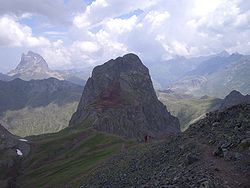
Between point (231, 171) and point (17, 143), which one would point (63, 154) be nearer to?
point (17, 143)

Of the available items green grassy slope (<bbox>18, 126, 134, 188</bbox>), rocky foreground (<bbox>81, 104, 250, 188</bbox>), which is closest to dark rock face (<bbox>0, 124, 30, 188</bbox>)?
green grassy slope (<bbox>18, 126, 134, 188</bbox>)

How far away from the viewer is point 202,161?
35062 millimetres

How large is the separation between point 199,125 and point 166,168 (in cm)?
1153

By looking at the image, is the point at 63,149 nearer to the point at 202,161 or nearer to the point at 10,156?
the point at 10,156

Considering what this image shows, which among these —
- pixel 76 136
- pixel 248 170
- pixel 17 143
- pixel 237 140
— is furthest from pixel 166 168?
pixel 17 143

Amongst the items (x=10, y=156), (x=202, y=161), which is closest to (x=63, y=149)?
(x=10, y=156)

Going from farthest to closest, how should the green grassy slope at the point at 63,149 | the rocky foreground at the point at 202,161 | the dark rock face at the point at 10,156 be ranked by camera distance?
1. the dark rock face at the point at 10,156
2. the green grassy slope at the point at 63,149
3. the rocky foreground at the point at 202,161

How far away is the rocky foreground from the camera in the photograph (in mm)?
30850

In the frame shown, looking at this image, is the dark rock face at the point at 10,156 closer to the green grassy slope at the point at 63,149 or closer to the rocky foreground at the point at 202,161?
the green grassy slope at the point at 63,149

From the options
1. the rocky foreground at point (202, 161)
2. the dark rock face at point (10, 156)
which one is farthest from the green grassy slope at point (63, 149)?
the rocky foreground at point (202, 161)

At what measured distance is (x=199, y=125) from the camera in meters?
48.9

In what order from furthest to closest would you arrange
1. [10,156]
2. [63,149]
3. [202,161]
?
[10,156], [63,149], [202,161]

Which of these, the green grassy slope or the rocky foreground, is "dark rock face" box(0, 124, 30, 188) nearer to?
the green grassy slope

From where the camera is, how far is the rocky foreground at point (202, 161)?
30850mm
